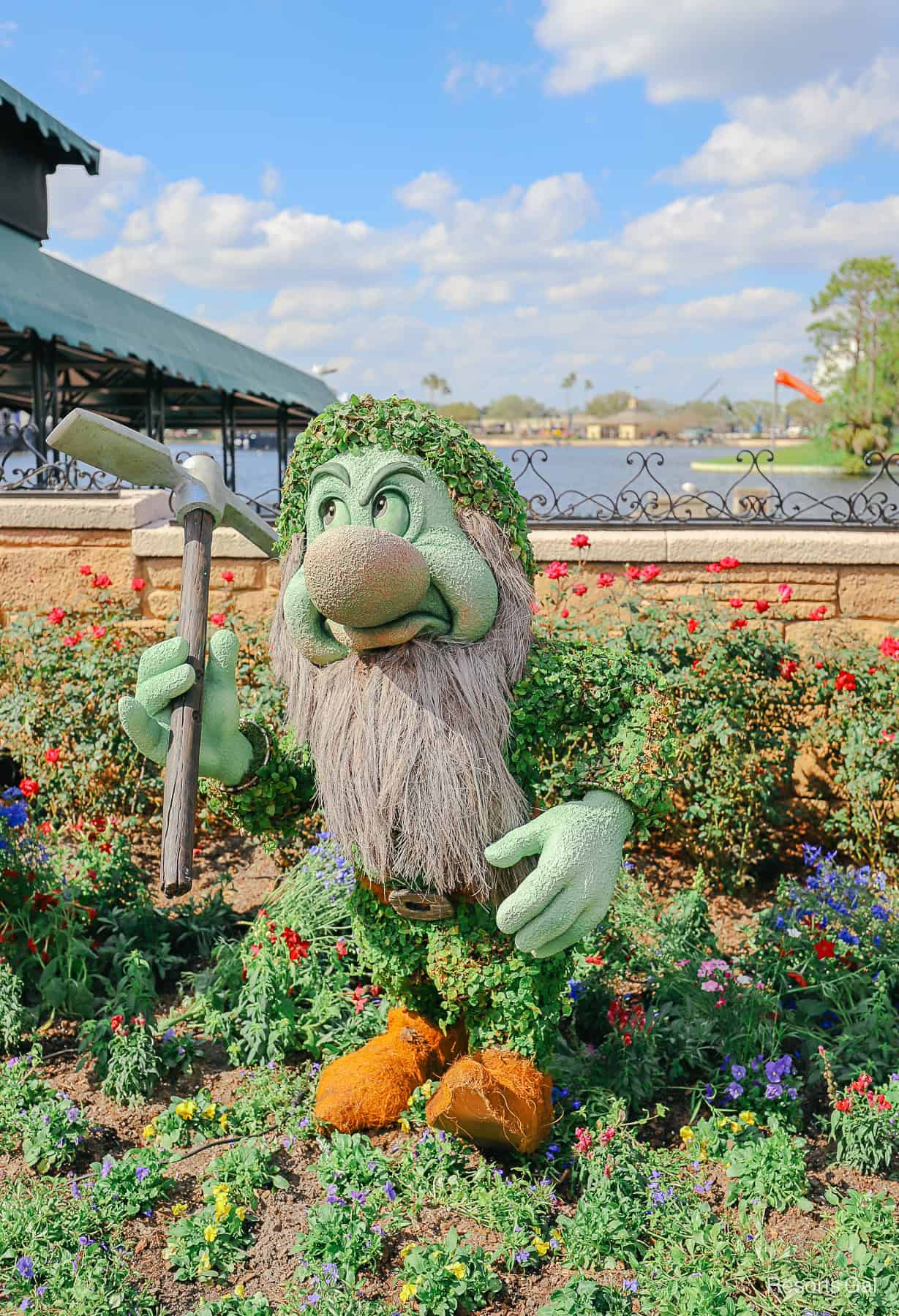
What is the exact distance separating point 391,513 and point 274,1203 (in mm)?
1719

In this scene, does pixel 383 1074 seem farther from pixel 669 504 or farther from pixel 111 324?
pixel 111 324

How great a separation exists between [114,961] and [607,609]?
2.61 meters

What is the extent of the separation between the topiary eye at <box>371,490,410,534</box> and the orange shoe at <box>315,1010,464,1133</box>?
55.0 inches

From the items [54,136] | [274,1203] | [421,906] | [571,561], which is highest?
[54,136]

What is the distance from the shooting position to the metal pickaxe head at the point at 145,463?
2.25 m

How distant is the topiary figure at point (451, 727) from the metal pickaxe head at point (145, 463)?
181mm

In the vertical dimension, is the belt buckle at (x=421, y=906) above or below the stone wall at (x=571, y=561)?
below

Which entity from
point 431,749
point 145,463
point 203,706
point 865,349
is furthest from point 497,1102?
point 865,349

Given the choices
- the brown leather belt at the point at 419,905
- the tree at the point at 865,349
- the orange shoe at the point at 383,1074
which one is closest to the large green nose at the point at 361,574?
the brown leather belt at the point at 419,905

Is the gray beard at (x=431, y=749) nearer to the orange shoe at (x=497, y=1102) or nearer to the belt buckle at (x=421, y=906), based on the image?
the belt buckle at (x=421, y=906)

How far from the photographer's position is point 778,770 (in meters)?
4.19

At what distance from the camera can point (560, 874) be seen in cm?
210

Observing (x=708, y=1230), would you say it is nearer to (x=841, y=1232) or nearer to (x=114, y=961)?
(x=841, y=1232)

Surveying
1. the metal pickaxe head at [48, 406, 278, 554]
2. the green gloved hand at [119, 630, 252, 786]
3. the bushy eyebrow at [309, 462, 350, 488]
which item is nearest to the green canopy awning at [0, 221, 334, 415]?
the metal pickaxe head at [48, 406, 278, 554]
